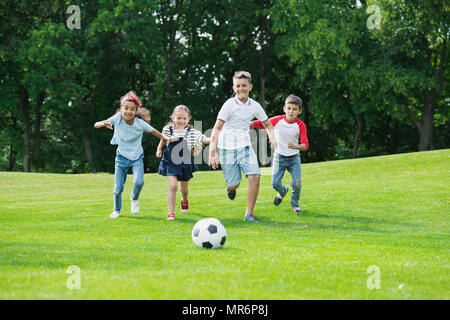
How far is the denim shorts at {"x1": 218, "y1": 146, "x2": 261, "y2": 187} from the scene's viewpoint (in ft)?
29.1

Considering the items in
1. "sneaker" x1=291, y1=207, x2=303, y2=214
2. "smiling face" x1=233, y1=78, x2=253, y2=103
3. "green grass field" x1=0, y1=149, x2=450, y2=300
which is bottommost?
"green grass field" x1=0, y1=149, x2=450, y2=300

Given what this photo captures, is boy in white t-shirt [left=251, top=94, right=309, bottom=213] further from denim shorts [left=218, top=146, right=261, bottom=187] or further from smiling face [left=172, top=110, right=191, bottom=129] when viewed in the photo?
smiling face [left=172, top=110, right=191, bottom=129]

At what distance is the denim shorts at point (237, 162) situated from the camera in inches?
349

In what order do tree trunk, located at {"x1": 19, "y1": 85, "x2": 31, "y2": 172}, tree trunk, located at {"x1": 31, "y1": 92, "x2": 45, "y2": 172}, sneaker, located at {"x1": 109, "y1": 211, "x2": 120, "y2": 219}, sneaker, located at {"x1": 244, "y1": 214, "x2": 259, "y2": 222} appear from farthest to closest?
tree trunk, located at {"x1": 31, "y1": 92, "x2": 45, "y2": 172} < tree trunk, located at {"x1": 19, "y1": 85, "x2": 31, "y2": 172} < sneaker, located at {"x1": 109, "y1": 211, "x2": 120, "y2": 219} < sneaker, located at {"x1": 244, "y1": 214, "x2": 259, "y2": 222}

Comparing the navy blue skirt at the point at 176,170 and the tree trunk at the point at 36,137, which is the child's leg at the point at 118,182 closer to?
the navy blue skirt at the point at 176,170

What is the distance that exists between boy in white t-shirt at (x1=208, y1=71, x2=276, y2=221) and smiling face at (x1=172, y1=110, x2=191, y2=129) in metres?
1.01

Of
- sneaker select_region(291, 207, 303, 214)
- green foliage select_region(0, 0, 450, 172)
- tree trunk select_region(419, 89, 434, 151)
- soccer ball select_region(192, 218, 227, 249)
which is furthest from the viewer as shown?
tree trunk select_region(419, 89, 434, 151)

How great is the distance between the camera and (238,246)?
673cm

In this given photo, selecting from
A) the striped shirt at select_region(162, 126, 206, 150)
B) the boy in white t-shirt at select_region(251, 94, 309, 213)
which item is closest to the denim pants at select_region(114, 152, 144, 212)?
the striped shirt at select_region(162, 126, 206, 150)

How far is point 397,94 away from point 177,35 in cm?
1798

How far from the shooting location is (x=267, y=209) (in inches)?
430

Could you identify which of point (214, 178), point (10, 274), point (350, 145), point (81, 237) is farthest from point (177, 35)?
point (10, 274)
